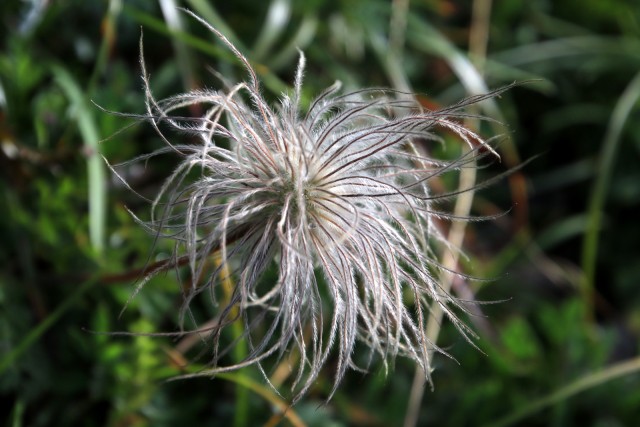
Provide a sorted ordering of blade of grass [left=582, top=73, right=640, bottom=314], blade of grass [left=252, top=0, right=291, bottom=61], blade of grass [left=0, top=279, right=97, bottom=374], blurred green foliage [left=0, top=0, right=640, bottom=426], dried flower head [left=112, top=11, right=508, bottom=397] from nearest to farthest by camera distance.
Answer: dried flower head [left=112, top=11, right=508, bottom=397] → blade of grass [left=0, top=279, right=97, bottom=374] → blurred green foliage [left=0, top=0, right=640, bottom=426] → blade of grass [left=252, top=0, right=291, bottom=61] → blade of grass [left=582, top=73, right=640, bottom=314]

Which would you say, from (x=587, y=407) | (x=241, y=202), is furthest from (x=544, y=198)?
(x=241, y=202)

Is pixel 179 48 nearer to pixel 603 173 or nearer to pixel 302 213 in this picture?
pixel 302 213

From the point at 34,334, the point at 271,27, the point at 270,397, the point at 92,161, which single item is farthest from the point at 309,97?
the point at 34,334

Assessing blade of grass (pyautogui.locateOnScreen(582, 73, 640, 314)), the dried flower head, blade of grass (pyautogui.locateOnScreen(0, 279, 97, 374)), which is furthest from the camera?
blade of grass (pyautogui.locateOnScreen(582, 73, 640, 314))

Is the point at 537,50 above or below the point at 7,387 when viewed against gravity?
above

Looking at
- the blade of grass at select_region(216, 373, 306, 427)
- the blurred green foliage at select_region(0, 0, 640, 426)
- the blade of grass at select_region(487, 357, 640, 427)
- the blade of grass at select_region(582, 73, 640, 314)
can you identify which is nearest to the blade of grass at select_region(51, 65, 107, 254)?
the blurred green foliage at select_region(0, 0, 640, 426)

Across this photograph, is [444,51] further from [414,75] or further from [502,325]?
[502,325]

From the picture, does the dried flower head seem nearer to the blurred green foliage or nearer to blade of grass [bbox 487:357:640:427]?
the blurred green foliage
